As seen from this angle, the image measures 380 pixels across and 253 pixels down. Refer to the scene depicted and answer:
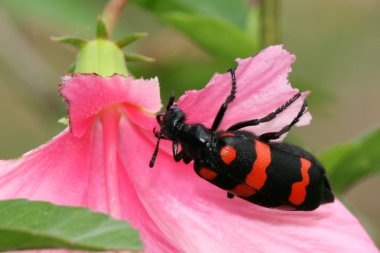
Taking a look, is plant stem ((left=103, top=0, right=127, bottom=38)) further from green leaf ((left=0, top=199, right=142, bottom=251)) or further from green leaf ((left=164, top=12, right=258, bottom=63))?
green leaf ((left=0, top=199, right=142, bottom=251))

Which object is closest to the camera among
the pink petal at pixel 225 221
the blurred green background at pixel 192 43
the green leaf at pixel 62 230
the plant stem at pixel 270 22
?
the green leaf at pixel 62 230

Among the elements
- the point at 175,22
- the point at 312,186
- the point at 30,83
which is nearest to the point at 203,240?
the point at 312,186

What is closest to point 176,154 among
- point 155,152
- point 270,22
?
point 155,152

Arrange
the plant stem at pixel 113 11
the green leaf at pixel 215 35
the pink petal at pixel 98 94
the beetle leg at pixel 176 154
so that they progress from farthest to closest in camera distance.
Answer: the green leaf at pixel 215 35, the plant stem at pixel 113 11, the beetle leg at pixel 176 154, the pink petal at pixel 98 94

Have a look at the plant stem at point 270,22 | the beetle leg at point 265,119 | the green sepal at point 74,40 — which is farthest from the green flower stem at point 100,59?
the plant stem at point 270,22

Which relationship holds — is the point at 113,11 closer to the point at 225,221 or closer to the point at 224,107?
the point at 224,107

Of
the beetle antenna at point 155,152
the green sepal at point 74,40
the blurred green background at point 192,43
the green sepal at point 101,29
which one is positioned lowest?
the blurred green background at point 192,43

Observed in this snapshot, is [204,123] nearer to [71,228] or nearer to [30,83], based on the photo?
[71,228]

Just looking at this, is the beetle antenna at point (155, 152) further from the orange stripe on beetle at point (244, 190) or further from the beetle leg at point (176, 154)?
the orange stripe on beetle at point (244, 190)
